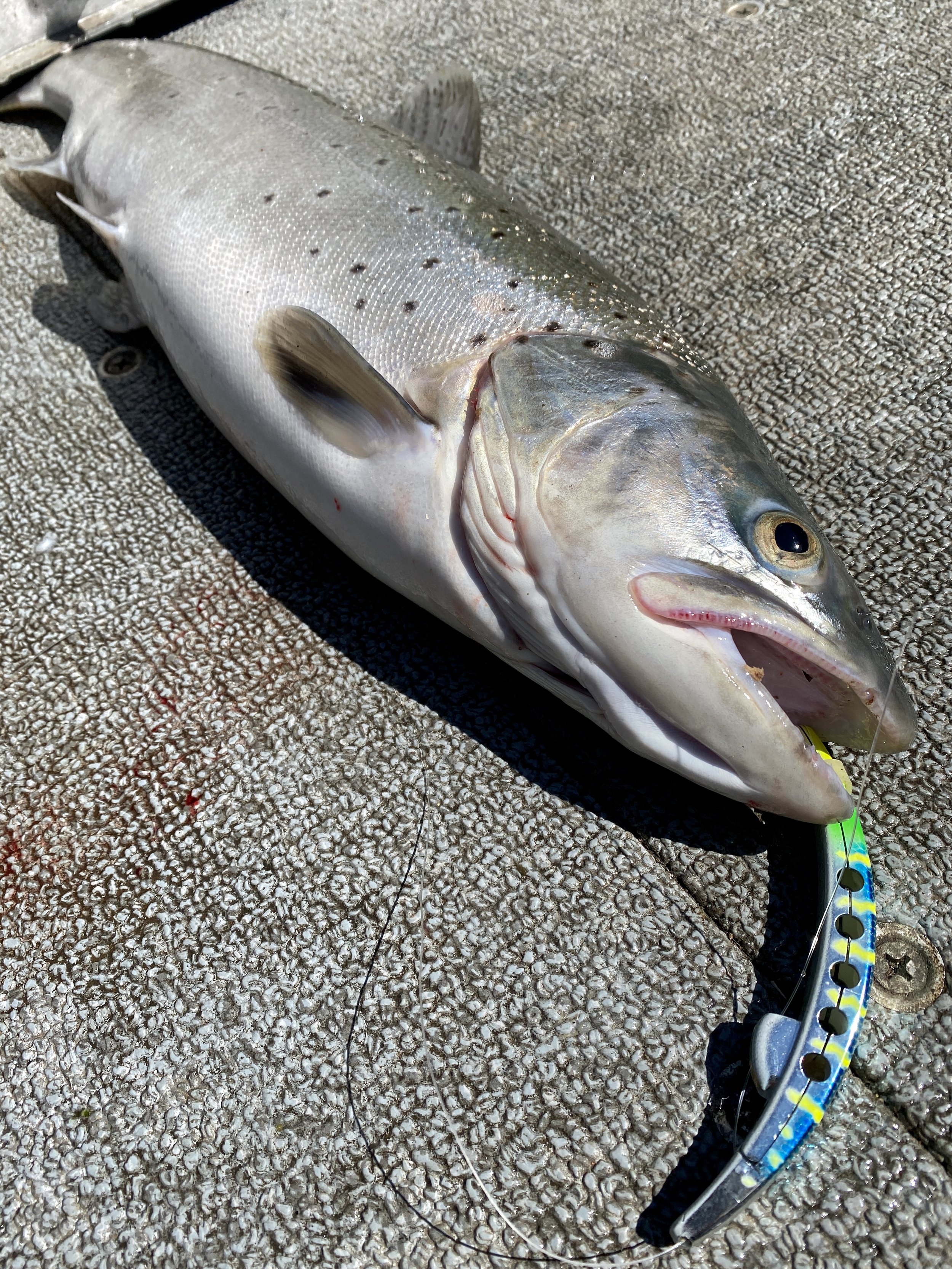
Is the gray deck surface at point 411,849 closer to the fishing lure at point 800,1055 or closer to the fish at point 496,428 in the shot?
the fishing lure at point 800,1055

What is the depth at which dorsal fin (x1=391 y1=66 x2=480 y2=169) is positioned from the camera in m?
2.90

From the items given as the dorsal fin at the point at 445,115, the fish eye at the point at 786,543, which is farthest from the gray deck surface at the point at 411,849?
the fish eye at the point at 786,543

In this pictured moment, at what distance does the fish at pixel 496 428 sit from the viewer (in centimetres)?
165

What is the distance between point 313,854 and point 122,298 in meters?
1.83

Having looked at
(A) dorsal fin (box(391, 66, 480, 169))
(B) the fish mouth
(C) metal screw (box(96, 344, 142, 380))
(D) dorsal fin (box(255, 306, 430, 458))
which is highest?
(A) dorsal fin (box(391, 66, 480, 169))

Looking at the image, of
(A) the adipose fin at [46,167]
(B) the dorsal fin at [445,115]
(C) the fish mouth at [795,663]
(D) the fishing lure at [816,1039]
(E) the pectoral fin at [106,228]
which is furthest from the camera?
(A) the adipose fin at [46,167]

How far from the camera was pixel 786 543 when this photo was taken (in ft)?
5.52

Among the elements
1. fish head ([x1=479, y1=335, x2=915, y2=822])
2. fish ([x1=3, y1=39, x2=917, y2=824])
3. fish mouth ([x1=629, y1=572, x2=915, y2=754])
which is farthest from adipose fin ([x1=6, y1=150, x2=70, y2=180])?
fish mouth ([x1=629, y1=572, x2=915, y2=754])

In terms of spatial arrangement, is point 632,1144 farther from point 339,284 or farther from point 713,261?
point 713,261

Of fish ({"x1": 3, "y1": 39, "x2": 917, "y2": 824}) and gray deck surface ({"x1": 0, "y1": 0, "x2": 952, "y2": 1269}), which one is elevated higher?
fish ({"x1": 3, "y1": 39, "x2": 917, "y2": 824})

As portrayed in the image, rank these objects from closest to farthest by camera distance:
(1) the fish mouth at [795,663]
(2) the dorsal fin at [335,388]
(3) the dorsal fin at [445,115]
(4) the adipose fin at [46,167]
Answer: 1. (1) the fish mouth at [795,663]
2. (2) the dorsal fin at [335,388]
3. (3) the dorsal fin at [445,115]
4. (4) the adipose fin at [46,167]

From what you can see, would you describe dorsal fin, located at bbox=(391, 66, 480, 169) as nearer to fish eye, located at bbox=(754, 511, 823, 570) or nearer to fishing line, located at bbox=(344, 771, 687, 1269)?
fish eye, located at bbox=(754, 511, 823, 570)

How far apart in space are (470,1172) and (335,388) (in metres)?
1.46

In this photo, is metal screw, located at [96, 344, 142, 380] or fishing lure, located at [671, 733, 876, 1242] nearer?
fishing lure, located at [671, 733, 876, 1242]
